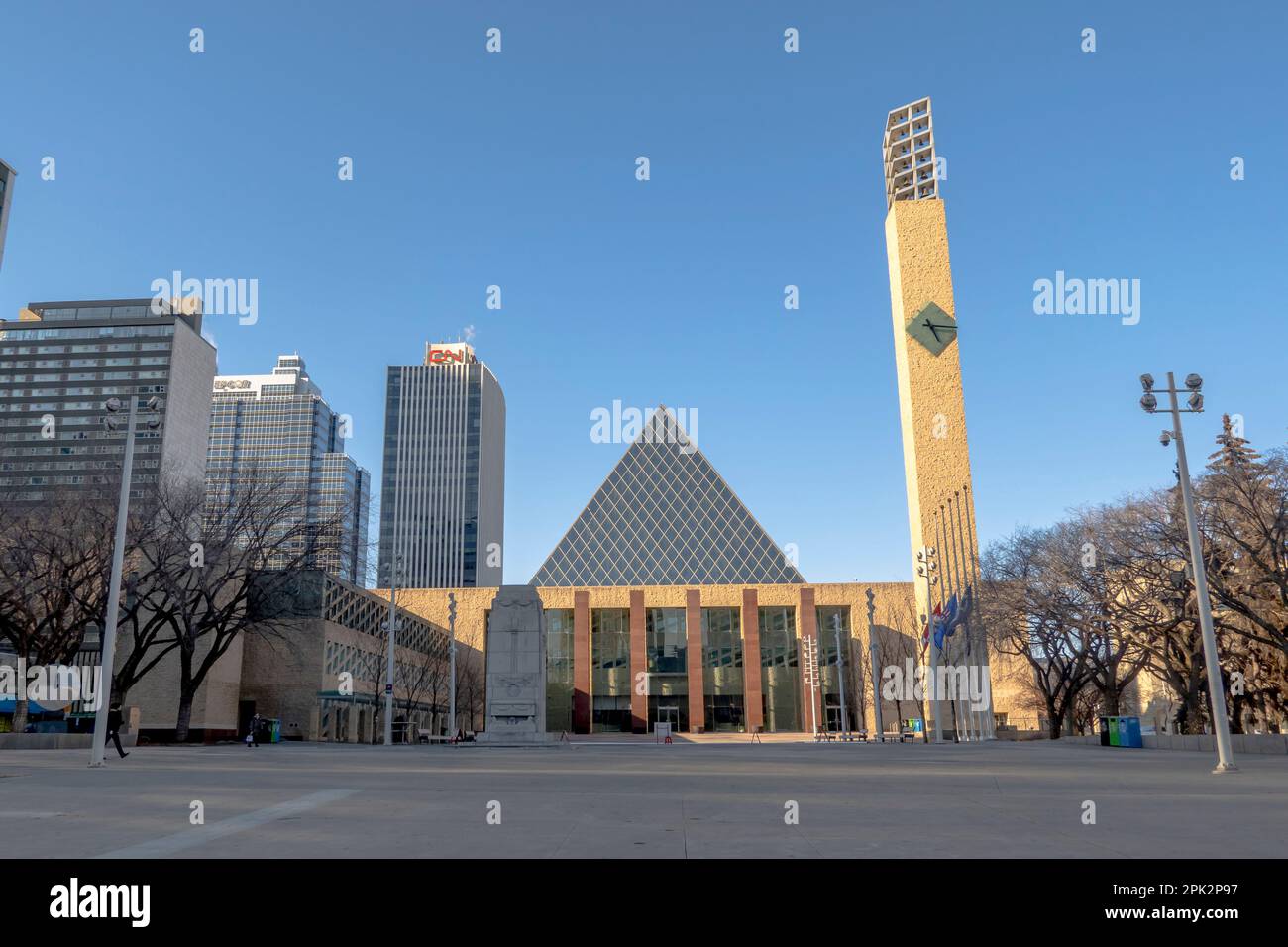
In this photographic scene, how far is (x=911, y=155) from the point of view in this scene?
86.9 m

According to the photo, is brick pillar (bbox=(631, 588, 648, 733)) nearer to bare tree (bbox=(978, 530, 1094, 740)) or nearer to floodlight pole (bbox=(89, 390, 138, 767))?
bare tree (bbox=(978, 530, 1094, 740))

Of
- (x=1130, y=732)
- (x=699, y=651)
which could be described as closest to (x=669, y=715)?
(x=699, y=651)

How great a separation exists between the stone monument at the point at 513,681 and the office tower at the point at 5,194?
8963 cm

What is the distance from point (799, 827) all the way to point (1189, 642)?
34.8 metres

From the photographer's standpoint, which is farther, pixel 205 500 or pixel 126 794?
pixel 205 500

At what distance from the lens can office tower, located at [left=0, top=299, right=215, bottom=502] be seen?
127 m

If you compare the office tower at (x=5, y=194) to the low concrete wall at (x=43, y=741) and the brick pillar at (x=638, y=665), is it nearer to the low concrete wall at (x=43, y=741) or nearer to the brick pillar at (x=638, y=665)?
the brick pillar at (x=638, y=665)

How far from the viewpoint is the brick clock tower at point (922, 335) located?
78.2 meters

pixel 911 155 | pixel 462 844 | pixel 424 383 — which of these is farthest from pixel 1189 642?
pixel 424 383

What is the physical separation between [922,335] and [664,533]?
4027 cm

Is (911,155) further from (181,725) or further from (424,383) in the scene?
(424,383)

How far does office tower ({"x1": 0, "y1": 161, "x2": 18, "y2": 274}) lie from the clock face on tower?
91.2 metres

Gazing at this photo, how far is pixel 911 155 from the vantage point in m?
86.8
